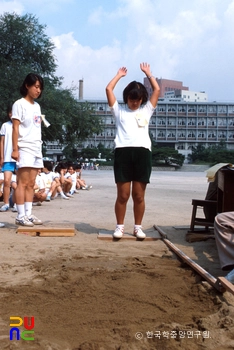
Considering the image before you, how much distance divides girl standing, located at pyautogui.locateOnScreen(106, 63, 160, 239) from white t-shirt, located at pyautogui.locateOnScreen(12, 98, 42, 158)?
1.21 metres

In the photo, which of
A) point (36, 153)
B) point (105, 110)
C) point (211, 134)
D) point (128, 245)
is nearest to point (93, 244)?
point (128, 245)

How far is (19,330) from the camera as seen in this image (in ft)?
9.91

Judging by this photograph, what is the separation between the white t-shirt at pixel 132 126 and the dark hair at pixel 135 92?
0.39 ft

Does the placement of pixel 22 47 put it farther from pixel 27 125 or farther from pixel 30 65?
pixel 27 125

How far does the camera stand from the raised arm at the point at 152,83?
6.57m

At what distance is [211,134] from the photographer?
127250mm

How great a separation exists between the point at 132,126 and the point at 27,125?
156 centimetres

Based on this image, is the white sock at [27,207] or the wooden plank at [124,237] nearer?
the wooden plank at [124,237]

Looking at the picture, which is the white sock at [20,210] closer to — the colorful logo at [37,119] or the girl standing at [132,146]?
the colorful logo at [37,119]

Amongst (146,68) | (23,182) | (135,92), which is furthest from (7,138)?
(135,92)

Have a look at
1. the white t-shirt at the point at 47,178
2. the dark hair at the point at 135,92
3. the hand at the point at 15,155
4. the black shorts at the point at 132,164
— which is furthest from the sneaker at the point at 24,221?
the white t-shirt at the point at 47,178

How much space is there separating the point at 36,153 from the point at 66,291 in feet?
11.4

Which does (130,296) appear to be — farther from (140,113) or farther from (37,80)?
(37,80)

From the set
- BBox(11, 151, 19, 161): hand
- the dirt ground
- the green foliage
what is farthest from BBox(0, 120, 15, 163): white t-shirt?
the green foliage
